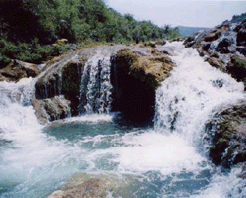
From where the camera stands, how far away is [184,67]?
10.3m

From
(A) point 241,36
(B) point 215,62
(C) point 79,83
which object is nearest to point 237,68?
(B) point 215,62

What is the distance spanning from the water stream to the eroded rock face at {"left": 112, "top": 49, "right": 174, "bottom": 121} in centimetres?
59

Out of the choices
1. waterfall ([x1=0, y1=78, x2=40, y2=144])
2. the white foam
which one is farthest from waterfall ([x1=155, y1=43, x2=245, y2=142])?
waterfall ([x1=0, y1=78, x2=40, y2=144])

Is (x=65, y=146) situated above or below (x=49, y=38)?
below

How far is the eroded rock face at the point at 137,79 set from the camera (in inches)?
371

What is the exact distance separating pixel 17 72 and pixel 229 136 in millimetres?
12219

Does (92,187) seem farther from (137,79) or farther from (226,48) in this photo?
(226,48)

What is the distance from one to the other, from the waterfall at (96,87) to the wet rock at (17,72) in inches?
143

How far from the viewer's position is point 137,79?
11430mm

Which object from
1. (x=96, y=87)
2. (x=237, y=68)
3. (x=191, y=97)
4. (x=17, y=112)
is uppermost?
(x=237, y=68)

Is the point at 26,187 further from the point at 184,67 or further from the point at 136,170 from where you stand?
the point at 184,67

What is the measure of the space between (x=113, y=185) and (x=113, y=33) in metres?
23.9

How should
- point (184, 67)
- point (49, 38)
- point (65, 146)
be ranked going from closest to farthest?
point (65, 146)
point (184, 67)
point (49, 38)

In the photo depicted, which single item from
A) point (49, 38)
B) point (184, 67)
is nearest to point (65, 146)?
point (184, 67)
